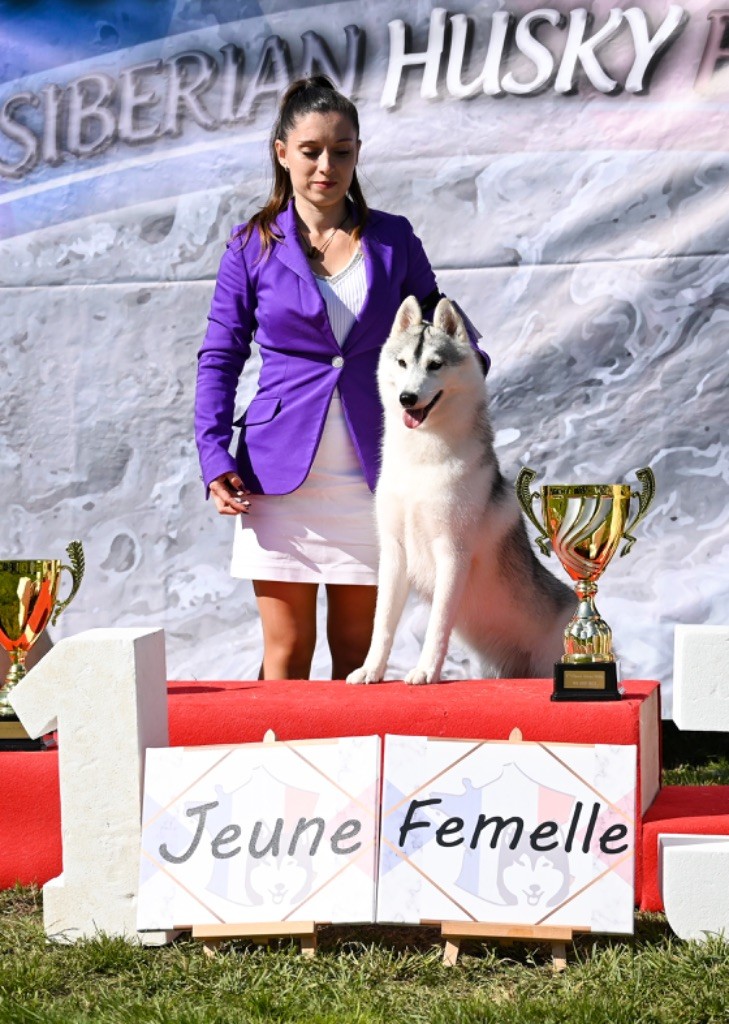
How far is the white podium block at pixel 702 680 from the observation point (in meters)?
2.30

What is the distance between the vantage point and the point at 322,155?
9.37 feet

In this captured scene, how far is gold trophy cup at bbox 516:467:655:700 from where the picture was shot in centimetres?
253

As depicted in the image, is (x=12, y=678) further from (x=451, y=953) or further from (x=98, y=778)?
(x=451, y=953)

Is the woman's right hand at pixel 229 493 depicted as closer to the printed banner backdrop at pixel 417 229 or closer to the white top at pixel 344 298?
the white top at pixel 344 298

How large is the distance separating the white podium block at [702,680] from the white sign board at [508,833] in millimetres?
199

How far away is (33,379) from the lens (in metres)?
3.95

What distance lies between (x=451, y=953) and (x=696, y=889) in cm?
45

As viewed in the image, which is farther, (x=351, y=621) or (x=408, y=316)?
(x=351, y=621)

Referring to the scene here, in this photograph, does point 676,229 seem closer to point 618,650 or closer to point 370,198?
point 370,198

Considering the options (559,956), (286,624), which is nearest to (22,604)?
(286,624)

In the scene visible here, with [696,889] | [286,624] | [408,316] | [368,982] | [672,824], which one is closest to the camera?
[368,982]

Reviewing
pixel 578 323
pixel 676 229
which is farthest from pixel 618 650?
pixel 676 229

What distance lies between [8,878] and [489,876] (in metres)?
1.16

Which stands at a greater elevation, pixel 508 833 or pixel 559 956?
pixel 508 833
